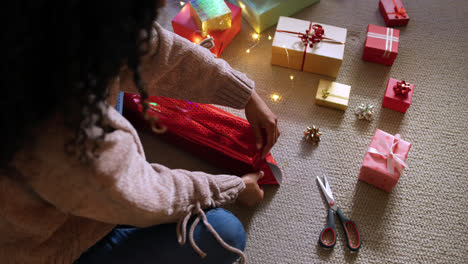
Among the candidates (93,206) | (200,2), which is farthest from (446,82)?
(93,206)

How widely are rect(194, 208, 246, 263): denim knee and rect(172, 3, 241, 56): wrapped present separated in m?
0.62

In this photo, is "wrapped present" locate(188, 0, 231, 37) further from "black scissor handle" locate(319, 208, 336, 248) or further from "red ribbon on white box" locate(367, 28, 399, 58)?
"black scissor handle" locate(319, 208, 336, 248)

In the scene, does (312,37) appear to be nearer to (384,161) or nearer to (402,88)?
(402,88)

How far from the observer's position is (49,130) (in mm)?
477

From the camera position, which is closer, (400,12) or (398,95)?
(398,95)

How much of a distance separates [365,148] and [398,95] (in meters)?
0.20

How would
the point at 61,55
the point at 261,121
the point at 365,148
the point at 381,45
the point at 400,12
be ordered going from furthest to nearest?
the point at 400,12
the point at 381,45
the point at 365,148
the point at 261,121
the point at 61,55

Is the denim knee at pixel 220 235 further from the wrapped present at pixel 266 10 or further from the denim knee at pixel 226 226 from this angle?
the wrapped present at pixel 266 10

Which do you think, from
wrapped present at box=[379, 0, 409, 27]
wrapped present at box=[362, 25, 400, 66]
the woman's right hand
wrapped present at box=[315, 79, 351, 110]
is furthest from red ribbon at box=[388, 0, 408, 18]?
the woman's right hand

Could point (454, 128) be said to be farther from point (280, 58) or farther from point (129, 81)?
point (129, 81)

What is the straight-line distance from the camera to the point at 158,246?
748 mm

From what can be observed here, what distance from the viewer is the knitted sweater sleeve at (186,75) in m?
0.75

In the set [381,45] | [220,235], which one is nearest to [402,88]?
[381,45]

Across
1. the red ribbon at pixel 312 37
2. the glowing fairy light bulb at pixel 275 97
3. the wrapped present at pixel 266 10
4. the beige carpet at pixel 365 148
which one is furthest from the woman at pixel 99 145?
the wrapped present at pixel 266 10
